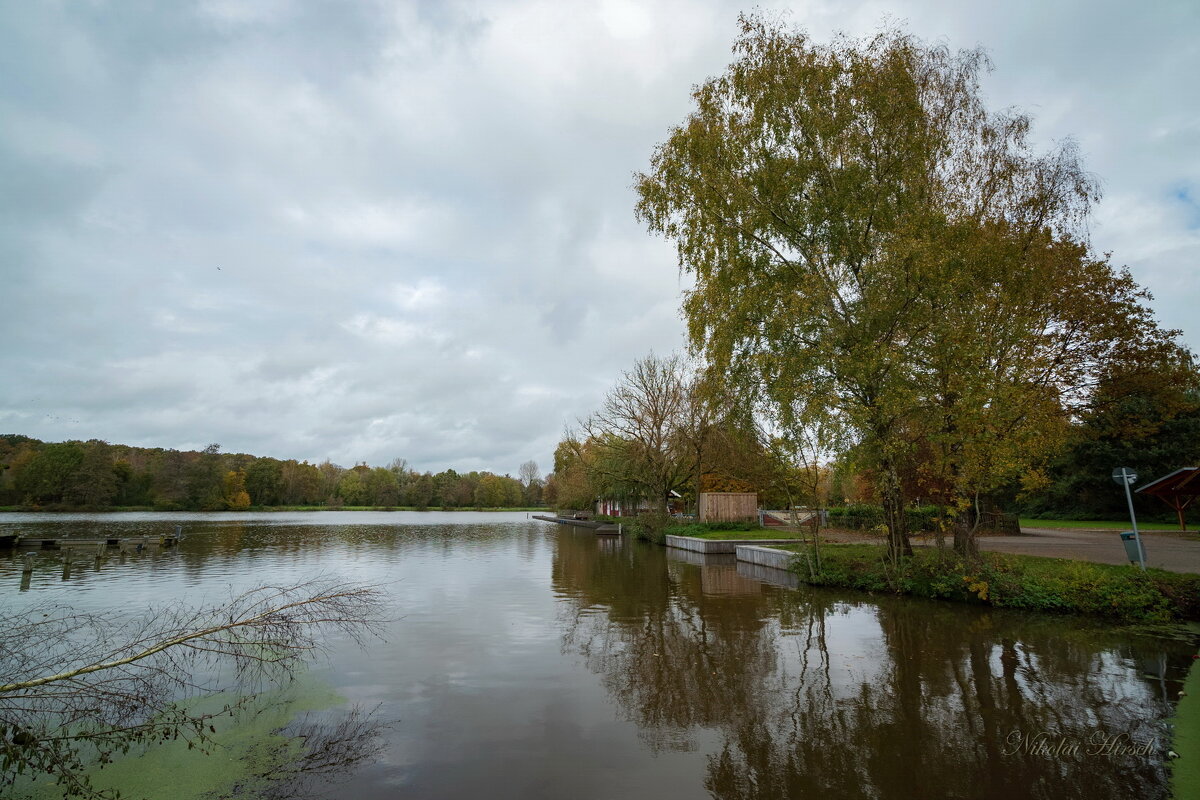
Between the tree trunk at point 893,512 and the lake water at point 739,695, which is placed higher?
the tree trunk at point 893,512

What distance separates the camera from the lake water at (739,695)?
500 cm

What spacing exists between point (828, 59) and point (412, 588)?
1732 centimetres

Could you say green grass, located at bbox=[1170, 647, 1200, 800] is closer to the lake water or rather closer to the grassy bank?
the lake water

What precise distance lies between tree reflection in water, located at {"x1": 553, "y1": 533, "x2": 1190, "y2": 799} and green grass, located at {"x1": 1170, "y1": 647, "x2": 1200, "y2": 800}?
11cm

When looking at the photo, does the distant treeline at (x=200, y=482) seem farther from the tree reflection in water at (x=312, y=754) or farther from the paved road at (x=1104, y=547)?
the paved road at (x=1104, y=547)

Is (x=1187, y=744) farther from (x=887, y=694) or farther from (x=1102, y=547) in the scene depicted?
(x=1102, y=547)

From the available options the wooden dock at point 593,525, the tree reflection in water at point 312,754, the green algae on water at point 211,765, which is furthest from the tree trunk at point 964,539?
the wooden dock at point 593,525

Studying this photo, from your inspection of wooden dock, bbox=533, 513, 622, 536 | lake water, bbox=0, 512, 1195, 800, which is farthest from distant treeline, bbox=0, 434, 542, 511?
lake water, bbox=0, 512, 1195, 800

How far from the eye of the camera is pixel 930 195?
15.1 m

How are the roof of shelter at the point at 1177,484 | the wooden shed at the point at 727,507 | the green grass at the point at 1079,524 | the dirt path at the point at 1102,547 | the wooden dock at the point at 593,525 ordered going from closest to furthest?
the dirt path at the point at 1102,547, the roof of shelter at the point at 1177,484, the green grass at the point at 1079,524, the wooden shed at the point at 727,507, the wooden dock at the point at 593,525

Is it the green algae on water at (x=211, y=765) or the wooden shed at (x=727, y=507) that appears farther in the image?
the wooden shed at (x=727, y=507)

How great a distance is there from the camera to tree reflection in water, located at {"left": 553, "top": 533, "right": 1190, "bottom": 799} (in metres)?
5.02

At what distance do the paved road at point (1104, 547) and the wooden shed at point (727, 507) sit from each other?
11.0m

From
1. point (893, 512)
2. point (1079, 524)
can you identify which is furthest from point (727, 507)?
point (1079, 524)
